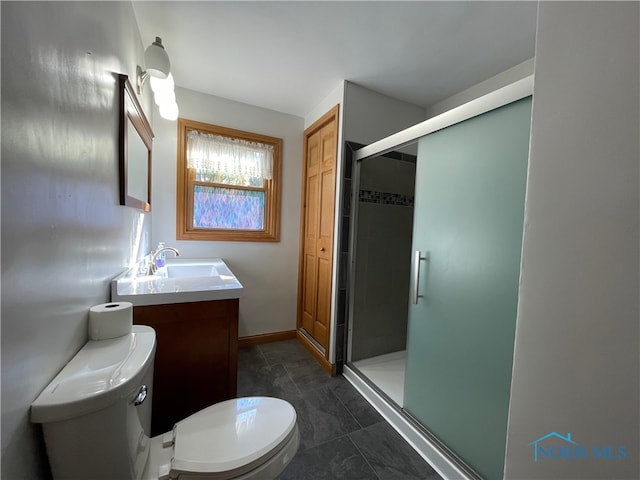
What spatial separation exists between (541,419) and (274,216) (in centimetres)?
238

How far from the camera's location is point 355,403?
1.78m

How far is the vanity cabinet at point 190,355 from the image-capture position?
3.93ft

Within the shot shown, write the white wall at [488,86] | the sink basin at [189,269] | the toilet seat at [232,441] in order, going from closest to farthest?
the toilet seat at [232,441], the white wall at [488,86], the sink basin at [189,269]

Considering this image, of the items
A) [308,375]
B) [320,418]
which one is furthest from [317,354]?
[320,418]

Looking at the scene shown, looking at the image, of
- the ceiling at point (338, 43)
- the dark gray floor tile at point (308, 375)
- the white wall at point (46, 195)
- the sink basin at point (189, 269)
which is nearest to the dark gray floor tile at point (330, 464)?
the dark gray floor tile at point (308, 375)

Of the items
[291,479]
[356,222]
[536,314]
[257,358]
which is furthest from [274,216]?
[536,314]

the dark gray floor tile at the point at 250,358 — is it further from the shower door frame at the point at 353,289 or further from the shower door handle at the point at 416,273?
the shower door handle at the point at 416,273

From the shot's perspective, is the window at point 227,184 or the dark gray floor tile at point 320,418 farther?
the window at point 227,184

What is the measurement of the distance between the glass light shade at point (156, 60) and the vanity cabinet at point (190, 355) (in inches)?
48.7

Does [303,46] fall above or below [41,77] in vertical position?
above

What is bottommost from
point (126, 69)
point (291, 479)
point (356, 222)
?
point (291, 479)

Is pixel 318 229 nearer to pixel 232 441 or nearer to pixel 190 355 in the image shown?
pixel 190 355

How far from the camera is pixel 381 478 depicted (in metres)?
1.22

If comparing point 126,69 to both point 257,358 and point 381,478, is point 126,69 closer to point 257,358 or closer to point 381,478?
point 257,358
